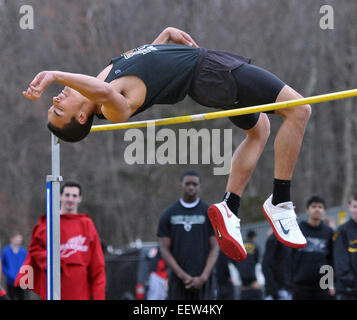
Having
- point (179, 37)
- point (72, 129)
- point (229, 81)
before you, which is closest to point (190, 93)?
point (229, 81)

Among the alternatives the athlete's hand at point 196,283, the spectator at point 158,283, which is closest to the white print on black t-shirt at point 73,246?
the athlete's hand at point 196,283

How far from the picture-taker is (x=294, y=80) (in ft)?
59.8

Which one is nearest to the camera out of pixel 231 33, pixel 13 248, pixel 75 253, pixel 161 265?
pixel 75 253

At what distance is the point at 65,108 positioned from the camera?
4.27 meters

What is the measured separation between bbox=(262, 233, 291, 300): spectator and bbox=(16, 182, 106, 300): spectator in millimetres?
2352

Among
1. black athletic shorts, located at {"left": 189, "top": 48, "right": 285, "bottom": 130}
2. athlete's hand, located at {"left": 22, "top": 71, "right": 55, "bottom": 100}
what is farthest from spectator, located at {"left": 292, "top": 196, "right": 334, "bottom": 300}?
athlete's hand, located at {"left": 22, "top": 71, "right": 55, "bottom": 100}

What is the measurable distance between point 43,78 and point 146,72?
2.29ft

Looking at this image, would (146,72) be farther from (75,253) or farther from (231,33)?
(231,33)

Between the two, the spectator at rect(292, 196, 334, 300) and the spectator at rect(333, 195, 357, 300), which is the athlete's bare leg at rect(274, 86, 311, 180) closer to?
the spectator at rect(333, 195, 357, 300)

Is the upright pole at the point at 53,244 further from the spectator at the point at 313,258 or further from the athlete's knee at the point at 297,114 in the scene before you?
the spectator at the point at 313,258

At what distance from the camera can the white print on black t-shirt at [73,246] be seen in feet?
18.7

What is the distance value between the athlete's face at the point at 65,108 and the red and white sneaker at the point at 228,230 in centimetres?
119

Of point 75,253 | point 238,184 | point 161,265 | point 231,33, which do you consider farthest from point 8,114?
point 238,184

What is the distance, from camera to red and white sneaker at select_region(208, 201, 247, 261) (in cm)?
463
